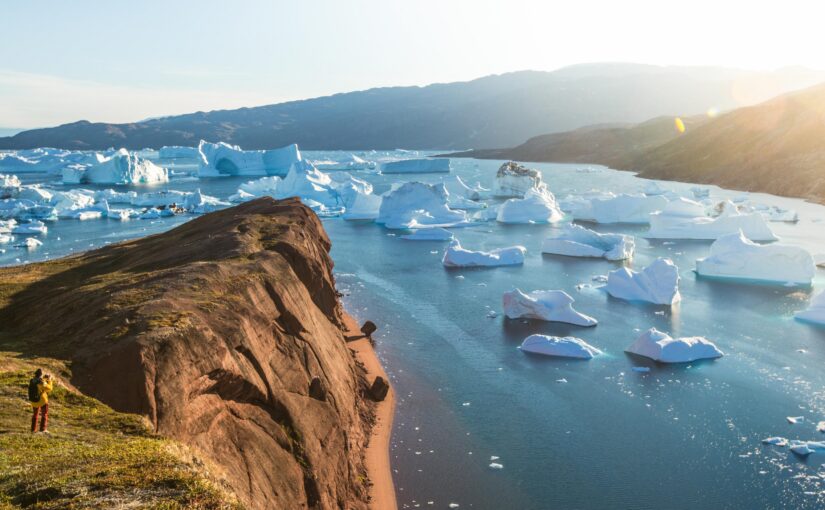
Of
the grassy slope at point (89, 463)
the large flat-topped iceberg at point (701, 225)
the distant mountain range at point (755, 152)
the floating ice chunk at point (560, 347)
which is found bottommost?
the floating ice chunk at point (560, 347)

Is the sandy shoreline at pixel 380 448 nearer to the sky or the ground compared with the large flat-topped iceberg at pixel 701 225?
nearer to the ground

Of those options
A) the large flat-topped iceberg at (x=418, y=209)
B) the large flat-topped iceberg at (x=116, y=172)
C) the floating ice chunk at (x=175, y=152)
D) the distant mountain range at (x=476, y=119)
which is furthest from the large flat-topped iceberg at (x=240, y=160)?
the distant mountain range at (x=476, y=119)

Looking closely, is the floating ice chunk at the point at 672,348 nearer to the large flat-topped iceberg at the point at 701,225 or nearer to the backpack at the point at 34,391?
the backpack at the point at 34,391

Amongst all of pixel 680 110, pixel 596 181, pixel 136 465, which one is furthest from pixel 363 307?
pixel 680 110

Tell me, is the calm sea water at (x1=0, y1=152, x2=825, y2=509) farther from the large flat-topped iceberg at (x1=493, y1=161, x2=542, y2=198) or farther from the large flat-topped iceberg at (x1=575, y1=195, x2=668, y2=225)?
the large flat-topped iceberg at (x1=493, y1=161, x2=542, y2=198)

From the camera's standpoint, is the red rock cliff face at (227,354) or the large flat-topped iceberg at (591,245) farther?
the large flat-topped iceberg at (591,245)

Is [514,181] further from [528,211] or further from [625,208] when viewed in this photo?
[625,208]
